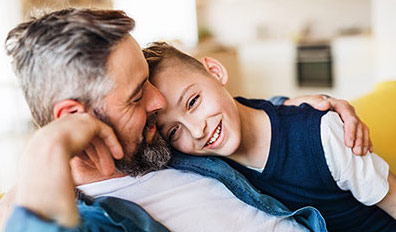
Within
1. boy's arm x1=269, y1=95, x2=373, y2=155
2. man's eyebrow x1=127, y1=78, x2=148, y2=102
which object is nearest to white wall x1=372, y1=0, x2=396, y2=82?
boy's arm x1=269, y1=95, x2=373, y2=155

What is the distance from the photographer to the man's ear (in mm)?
825

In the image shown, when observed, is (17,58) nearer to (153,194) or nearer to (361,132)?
(153,194)

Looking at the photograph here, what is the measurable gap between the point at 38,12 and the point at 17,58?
13cm

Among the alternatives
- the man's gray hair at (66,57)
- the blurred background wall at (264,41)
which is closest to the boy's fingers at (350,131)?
the man's gray hair at (66,57)

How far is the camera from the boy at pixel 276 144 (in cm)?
108

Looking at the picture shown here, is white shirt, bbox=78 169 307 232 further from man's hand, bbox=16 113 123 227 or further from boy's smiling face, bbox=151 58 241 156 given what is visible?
man's hand, bbox=16 113 123 227

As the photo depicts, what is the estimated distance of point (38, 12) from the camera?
0.95 m

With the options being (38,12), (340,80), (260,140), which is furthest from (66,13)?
(340,80)

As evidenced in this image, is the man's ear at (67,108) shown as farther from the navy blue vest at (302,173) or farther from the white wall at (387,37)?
the white wall at (387,37)

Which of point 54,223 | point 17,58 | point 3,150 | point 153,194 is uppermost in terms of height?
point 17,58

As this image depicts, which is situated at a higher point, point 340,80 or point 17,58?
point 17,58

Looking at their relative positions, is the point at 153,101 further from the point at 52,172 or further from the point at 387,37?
the point at 387,37

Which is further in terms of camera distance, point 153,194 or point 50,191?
point 153,194

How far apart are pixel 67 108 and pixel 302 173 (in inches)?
26.0
